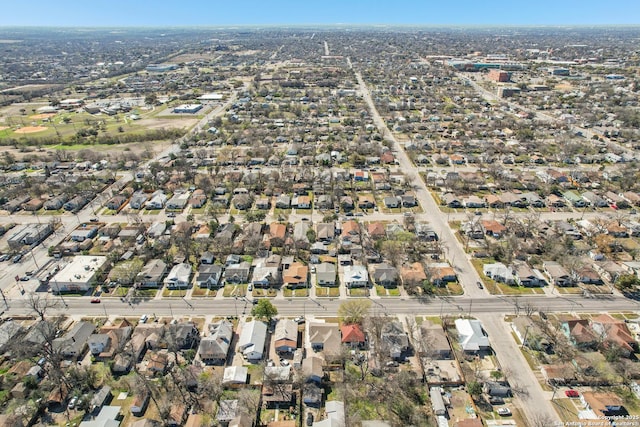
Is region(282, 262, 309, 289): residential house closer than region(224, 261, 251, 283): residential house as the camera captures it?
Yes

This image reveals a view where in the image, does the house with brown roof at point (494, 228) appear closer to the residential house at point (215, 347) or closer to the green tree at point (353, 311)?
the green tree at point (353, 311)

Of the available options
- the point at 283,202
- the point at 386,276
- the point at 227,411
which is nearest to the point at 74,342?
the point at 227,411

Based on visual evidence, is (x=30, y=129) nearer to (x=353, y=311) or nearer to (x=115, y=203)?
(x=115, y=203)

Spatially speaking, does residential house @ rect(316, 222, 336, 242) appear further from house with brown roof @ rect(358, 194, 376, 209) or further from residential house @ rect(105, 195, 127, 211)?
residential house @ rect(105, 195, 127, 211)

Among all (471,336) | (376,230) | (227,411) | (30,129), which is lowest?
(227,411)

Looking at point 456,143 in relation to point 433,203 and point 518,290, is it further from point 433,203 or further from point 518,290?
point 518,290

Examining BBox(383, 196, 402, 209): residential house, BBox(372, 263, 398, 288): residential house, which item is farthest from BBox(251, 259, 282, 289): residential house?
BBox(383, 196, 402, 209): residential house
